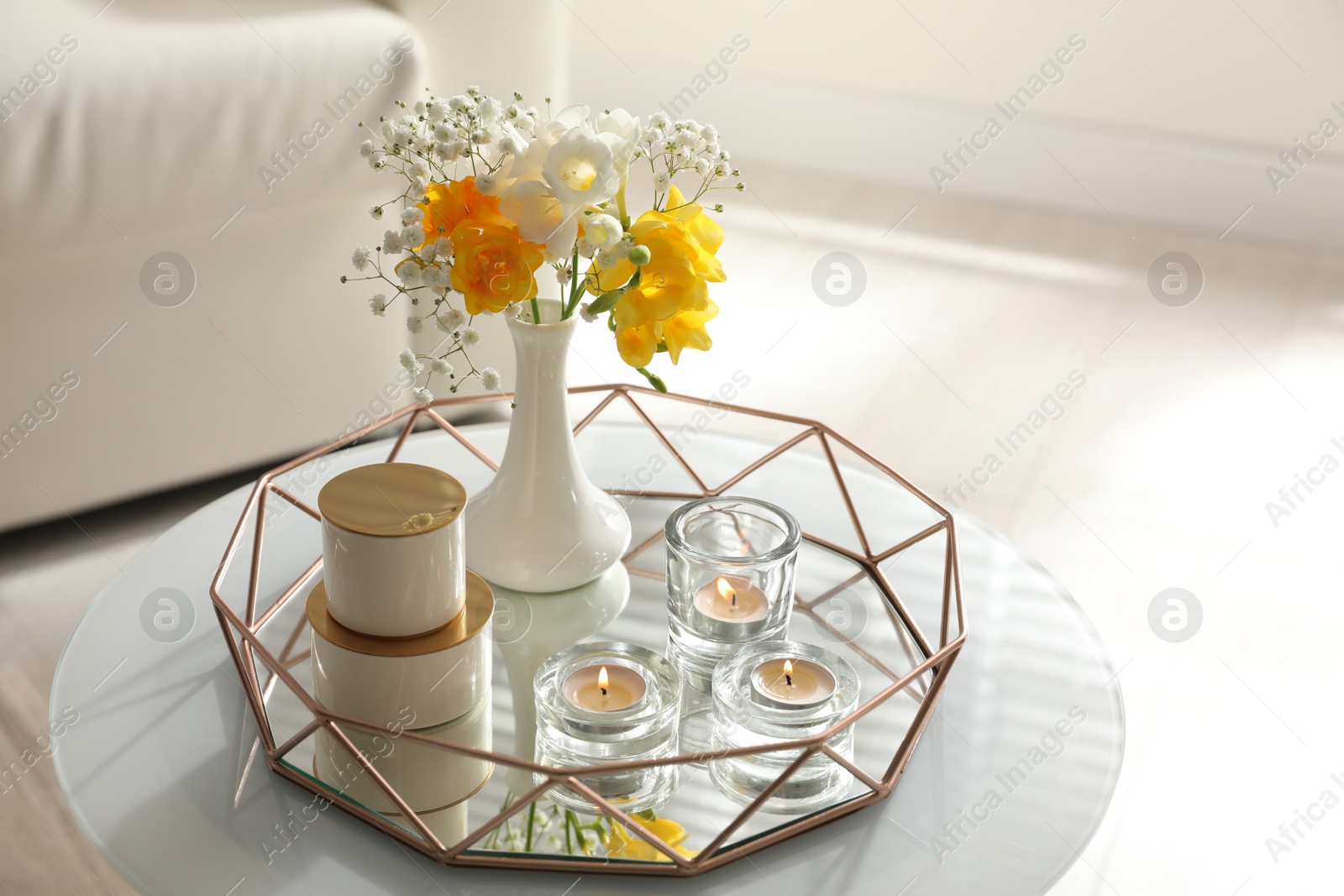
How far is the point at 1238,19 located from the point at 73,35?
2.16m

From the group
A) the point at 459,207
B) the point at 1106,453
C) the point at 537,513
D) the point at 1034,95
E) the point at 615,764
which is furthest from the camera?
the point at 1034,95

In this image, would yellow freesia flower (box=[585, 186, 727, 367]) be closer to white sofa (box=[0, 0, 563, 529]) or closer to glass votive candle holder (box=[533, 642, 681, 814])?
glass votive candle holder (box=[533, 642, 681, 814])

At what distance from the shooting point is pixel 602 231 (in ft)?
2.33

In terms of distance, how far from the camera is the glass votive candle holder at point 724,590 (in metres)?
0.79

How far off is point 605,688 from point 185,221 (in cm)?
92

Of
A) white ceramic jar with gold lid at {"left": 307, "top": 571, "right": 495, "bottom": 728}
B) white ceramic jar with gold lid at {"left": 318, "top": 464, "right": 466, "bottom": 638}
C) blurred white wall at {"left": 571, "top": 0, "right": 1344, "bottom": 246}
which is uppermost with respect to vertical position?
blurred white wall at {"left": 571, "top": 0, "right": 1344, "bottom": 246}

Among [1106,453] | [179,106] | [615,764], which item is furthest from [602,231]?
[1106,453]

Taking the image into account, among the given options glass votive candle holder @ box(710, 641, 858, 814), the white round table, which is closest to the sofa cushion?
the white round table

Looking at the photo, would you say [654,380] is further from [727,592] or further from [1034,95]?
[1034,95]

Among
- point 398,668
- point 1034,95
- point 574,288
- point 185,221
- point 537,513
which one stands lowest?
point 398,668

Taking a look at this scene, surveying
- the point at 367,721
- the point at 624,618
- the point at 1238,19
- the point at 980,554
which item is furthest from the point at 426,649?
the point at 1238,19

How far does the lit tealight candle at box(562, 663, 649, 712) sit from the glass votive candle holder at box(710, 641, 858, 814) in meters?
0.05

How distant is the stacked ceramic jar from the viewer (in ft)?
2.22

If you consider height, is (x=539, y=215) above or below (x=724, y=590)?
above
